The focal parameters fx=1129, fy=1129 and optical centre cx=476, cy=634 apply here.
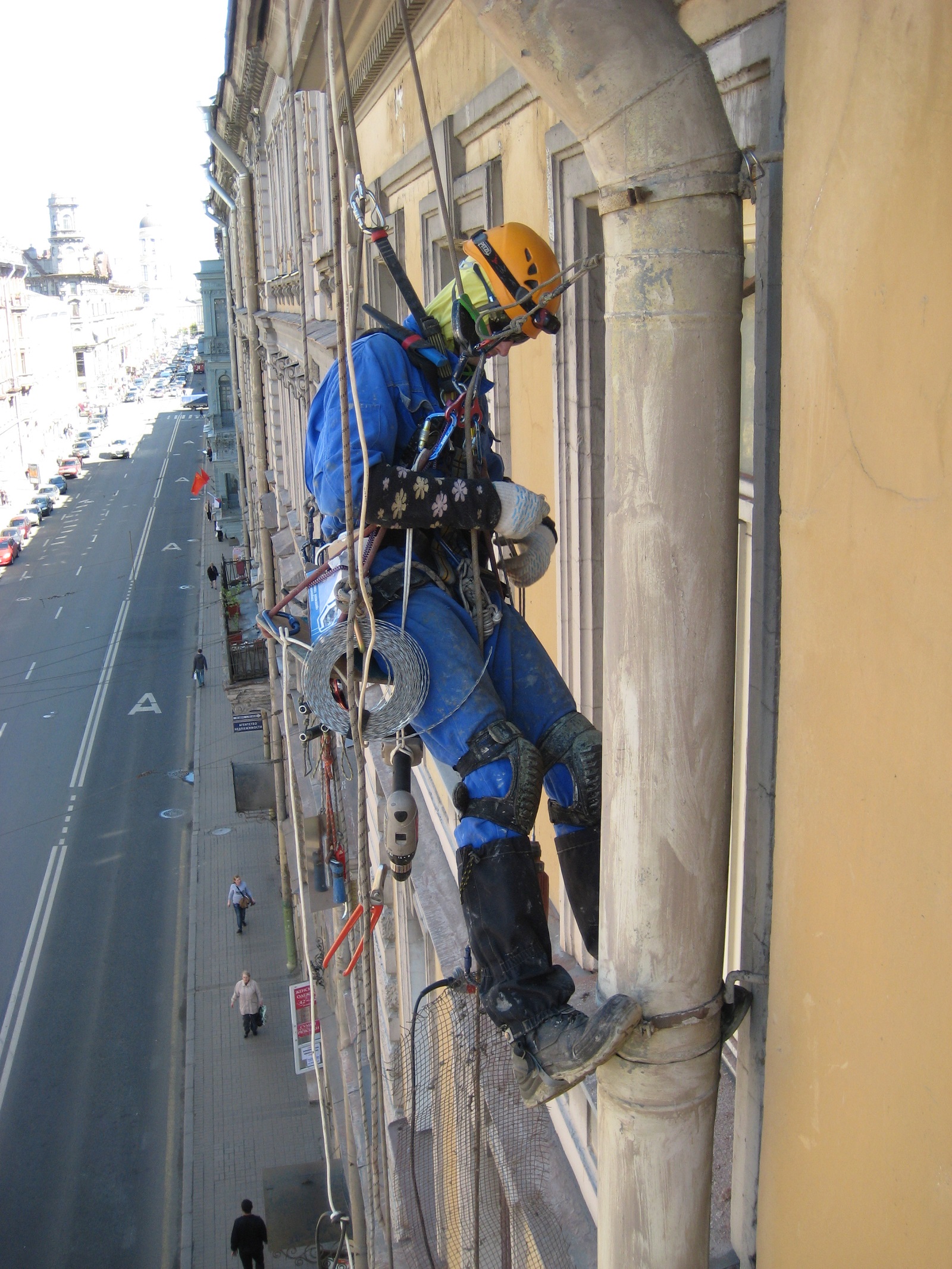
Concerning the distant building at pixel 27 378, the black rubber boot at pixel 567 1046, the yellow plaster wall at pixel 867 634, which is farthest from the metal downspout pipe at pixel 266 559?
the distant building at pixel 27 378

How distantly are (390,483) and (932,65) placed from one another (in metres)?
1.87

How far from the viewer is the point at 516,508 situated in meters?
3.56

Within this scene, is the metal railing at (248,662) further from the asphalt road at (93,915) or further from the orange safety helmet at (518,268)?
the orange safety helmet at (518,268)

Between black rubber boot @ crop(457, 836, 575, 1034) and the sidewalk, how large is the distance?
12.3 metres

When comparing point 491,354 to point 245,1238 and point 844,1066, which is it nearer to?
point 844,1066

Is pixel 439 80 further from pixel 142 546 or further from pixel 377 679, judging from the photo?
pixel 142 546

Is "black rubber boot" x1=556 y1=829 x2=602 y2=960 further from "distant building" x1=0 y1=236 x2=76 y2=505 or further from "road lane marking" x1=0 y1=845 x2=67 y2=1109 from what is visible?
"distant building" x1=0 y1=236 x2=76 y2=505

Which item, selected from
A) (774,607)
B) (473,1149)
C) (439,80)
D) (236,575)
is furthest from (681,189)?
(236,575)

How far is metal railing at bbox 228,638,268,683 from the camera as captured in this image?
2330cm

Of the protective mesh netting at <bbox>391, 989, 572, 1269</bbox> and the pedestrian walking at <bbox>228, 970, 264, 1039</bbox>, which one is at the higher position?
the protective mesh netting at <bbox>391, 989, 572, 1269</bbox>

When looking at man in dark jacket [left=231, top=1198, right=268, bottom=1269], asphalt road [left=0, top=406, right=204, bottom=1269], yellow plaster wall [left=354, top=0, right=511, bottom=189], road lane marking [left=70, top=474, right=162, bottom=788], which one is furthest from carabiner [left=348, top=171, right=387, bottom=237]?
road lane marking [left=70, top=474, right=162, bottom=788]

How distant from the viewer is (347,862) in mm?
15195

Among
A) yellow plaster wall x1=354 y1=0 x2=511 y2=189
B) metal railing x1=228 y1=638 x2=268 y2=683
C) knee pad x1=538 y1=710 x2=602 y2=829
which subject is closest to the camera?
knee pad x1=538 y1=710 x2=602 y2=829

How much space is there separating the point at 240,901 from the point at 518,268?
18513 mm
